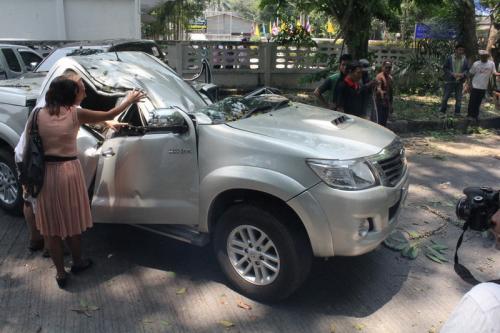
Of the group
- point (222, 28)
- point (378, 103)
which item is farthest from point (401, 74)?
point (222, 28)

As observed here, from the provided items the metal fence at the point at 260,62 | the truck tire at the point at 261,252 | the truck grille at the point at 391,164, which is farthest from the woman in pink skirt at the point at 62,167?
the metal fence at the point at 260,62

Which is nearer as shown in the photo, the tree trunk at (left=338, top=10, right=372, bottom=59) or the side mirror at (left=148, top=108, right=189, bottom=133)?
the side mirror at (left=148, top=108, right=189, bottom=133)

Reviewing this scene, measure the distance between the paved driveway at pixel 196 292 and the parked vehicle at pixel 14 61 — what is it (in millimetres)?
6085

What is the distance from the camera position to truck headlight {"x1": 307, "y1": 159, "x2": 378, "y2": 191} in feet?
11.0

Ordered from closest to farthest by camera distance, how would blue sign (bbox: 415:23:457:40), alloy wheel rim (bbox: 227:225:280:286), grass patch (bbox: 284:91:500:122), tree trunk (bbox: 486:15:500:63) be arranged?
1. alloy wheel rim (bbox: 227:225:280:286)
2. grass patch (bbox: 284:91:500:122)
3. tree trunk (bbox: 486:15:500:63)
4. blue sign (bbox: 415:23:457:40)

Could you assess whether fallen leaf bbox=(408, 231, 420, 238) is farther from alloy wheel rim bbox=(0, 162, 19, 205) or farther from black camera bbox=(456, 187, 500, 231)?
alloy wheel rim bbox=(0, 162, 19, 205)

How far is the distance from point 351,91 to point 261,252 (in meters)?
3.67

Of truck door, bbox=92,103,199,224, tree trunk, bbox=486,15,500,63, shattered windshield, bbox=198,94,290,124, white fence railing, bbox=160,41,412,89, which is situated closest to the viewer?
truck door, bbox=92,103,199,224

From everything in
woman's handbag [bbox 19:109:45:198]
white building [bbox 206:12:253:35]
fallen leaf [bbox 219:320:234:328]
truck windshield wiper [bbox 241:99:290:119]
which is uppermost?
white building [bbox 206:12:253:35]

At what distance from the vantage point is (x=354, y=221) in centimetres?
334

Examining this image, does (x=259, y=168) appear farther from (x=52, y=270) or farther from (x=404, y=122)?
(x=404, y=122)

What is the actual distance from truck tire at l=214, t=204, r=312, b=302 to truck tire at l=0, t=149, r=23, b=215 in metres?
2.63

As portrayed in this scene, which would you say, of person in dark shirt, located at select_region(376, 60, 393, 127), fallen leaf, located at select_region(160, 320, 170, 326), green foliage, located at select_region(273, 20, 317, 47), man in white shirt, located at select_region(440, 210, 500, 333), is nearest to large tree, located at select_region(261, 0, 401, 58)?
green foliage, located at select_region(273, 20, 317, 47)

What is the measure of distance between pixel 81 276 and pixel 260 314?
162 cm
